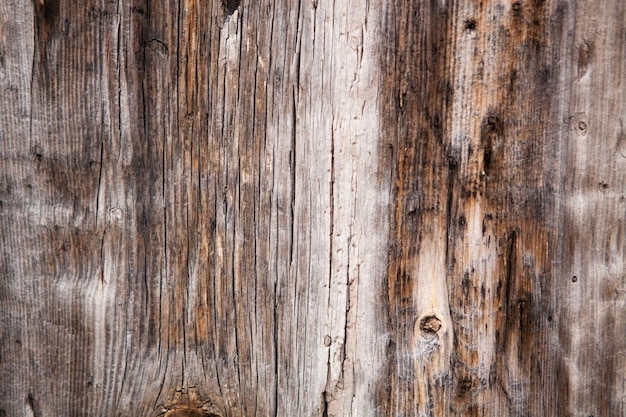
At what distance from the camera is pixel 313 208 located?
1.55 meters

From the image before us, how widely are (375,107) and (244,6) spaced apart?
1.58ft

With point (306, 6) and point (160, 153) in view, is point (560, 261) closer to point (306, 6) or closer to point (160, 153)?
point (306, 6)

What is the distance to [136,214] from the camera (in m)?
1.56

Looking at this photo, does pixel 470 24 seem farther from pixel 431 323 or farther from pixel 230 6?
pixel 431 323

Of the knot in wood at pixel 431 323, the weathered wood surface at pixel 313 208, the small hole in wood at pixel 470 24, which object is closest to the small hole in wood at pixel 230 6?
the weathered wood surface at pixel 313 208

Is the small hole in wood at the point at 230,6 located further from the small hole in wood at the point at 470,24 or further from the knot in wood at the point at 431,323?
the knot in wood at the point at 431,323

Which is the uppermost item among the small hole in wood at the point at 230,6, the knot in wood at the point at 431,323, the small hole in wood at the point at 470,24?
the small hole in wood at the point at 230,6

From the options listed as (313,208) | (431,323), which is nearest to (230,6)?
(313,208)

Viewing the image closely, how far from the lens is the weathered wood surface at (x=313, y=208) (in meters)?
1.49

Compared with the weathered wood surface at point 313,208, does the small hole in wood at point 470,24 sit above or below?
above

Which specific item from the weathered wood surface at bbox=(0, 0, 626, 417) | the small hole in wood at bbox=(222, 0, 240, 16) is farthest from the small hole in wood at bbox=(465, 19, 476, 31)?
the small hole in wood at bbox=(222, 0, 240, 16)

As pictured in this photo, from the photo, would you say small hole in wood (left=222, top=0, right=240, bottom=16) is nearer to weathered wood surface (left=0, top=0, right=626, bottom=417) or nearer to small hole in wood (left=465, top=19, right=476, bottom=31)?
weathered wood surface (left=0, top=0, right=626, bottom=417)

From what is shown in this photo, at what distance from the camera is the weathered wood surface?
149 centimetres

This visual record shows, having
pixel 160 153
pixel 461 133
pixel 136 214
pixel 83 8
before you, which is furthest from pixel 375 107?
pixel 83 8
